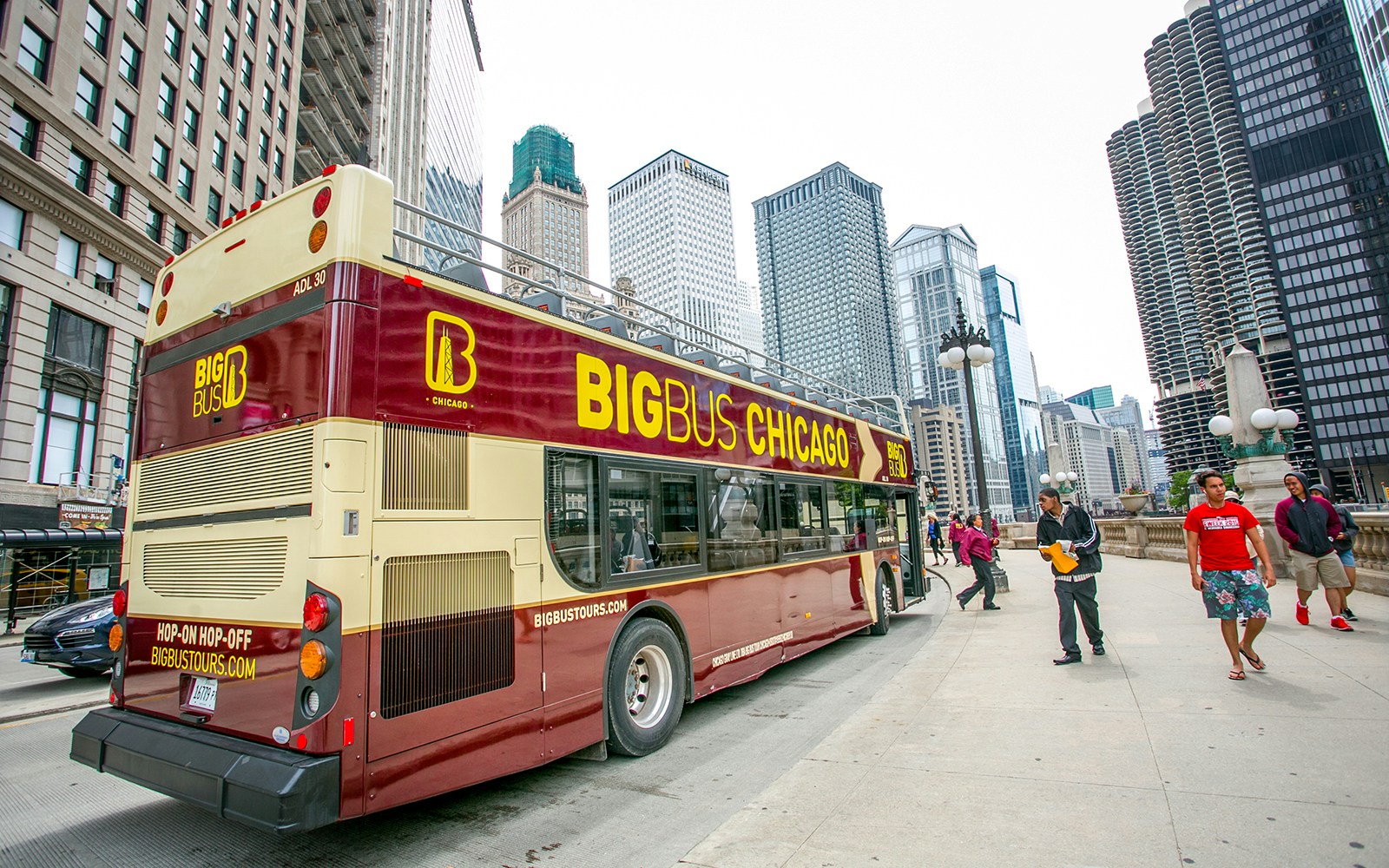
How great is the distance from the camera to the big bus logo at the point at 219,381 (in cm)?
397

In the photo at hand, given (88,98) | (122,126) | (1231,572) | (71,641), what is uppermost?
(88,98)

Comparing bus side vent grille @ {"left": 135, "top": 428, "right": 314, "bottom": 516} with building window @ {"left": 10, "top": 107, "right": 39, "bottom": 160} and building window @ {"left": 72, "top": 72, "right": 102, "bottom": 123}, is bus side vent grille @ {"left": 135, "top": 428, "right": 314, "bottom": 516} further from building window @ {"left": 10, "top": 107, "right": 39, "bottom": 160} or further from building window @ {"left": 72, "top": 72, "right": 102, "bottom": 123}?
building window @ {"left": 72, "top": 72, "right": 102, "bottom": 123}

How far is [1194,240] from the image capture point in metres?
156

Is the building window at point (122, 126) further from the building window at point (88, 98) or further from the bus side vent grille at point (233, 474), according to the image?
the bus side vent grille at point (233, 474)

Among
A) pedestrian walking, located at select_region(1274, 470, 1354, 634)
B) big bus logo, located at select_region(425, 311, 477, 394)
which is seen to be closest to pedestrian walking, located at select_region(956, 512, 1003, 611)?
pedestrian walking, located at select_region(1274, 470, 1354, 634)

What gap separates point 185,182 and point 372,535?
32901mm

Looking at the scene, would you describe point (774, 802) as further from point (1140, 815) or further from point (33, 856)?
point (33, 856)

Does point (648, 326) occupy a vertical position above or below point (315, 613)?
above

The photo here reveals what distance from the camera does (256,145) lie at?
32.7m

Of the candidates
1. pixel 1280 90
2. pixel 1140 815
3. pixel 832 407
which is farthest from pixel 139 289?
pixel 1280 90

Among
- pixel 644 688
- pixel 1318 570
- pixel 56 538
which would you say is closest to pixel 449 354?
pixel 644 688

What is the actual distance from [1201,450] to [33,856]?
199 m

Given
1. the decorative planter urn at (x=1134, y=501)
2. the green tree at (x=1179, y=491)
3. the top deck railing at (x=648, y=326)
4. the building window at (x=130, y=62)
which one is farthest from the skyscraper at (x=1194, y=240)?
the building window at (x=130, y=62)

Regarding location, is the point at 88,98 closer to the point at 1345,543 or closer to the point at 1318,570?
the point at 1318,570
